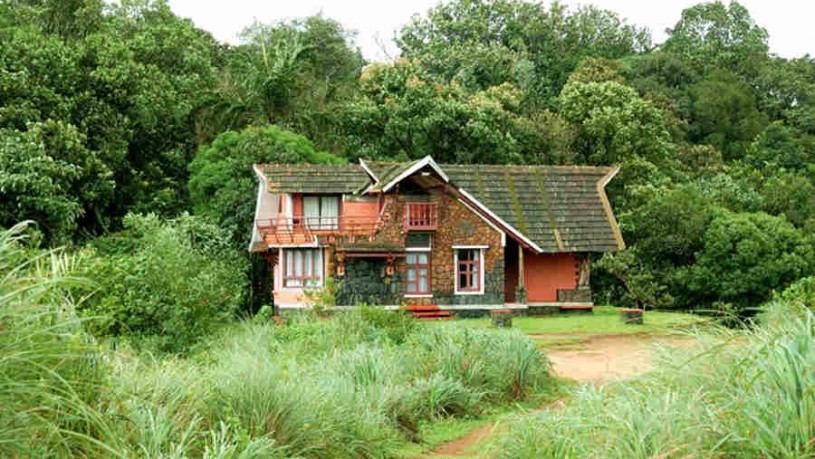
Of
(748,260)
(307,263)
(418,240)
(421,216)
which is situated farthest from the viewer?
(748,260)

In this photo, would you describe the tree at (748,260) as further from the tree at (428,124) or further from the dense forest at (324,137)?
the tree at (428,124)

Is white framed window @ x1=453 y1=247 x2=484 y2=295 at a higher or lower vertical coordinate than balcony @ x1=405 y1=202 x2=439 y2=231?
lower

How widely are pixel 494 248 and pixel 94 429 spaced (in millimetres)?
23362

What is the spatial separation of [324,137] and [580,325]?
1710 centimetres

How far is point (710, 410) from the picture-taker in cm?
677

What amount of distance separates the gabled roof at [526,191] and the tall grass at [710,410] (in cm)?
2146

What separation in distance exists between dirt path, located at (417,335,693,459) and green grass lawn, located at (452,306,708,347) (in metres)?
0.51

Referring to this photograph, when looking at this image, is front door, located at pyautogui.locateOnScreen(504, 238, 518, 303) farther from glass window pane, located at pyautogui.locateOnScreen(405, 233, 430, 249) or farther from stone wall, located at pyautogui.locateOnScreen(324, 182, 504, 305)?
glass window pane, located at pyautogui.locateOnScreen(405, 233, 430, 249)

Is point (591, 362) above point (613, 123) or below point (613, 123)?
below

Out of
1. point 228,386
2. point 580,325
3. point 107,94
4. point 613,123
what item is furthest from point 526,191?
point 228,386

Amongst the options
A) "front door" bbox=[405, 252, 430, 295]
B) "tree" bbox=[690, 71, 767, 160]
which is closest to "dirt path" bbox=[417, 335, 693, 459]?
"front door" bbox=[405, 252, 430, 295]

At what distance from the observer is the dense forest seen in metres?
30.6

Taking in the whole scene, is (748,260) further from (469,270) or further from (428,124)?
(428,124)

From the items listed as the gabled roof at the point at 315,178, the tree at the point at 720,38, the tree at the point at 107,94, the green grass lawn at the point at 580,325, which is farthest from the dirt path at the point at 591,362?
the tree at the point at 720,38
